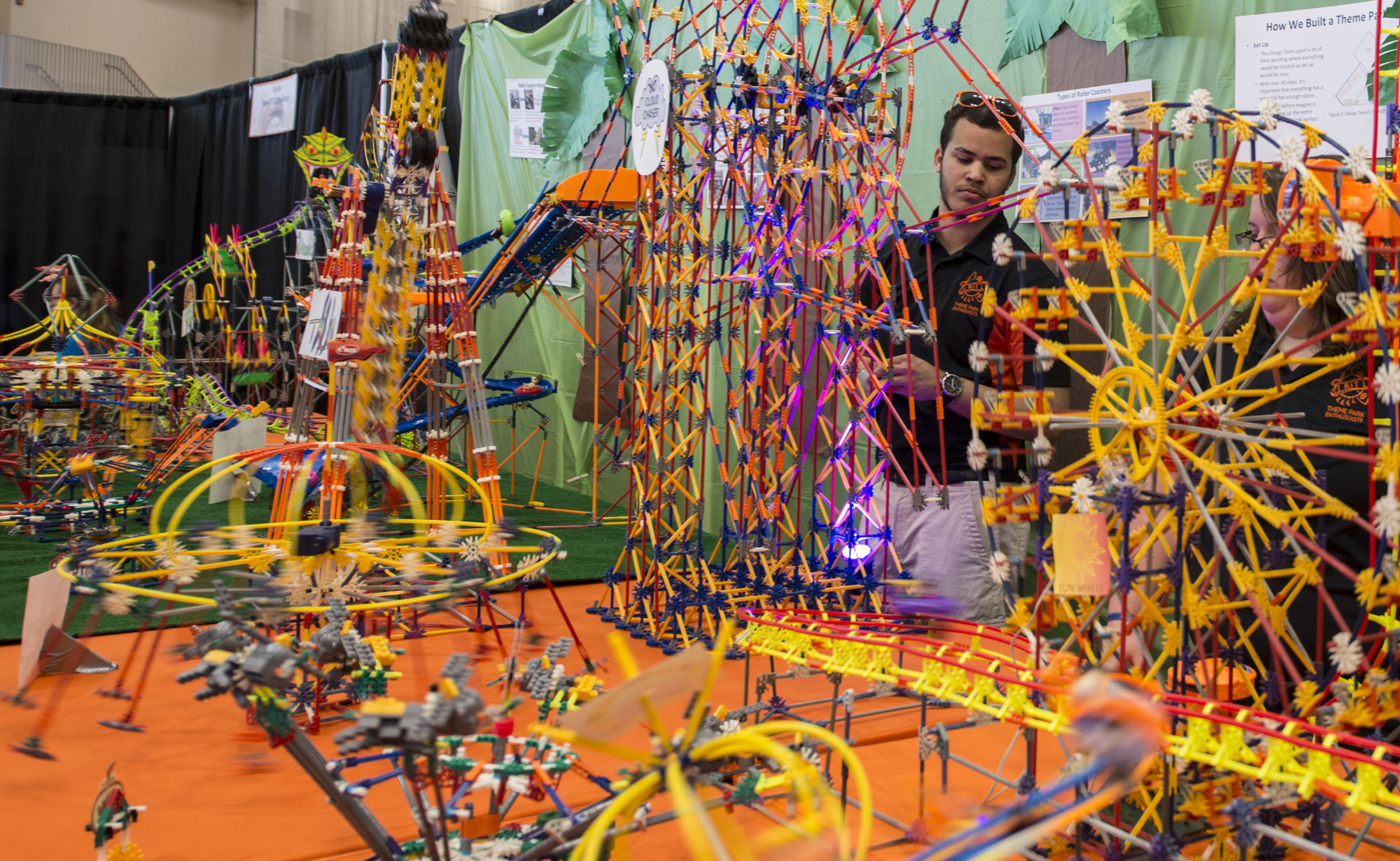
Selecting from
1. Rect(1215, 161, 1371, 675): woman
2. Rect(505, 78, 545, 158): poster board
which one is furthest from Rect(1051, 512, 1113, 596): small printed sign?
Rect(505, 78, 545, 158): poster board

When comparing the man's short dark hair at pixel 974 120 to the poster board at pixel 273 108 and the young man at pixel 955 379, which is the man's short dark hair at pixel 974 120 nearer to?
the young man at pixel 955 379

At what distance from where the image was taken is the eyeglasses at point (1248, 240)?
2141 mm

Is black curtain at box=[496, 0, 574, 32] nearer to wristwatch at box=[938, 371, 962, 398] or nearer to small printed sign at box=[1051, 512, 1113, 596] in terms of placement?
wristwatch at box=[938, 371, 962, 398]

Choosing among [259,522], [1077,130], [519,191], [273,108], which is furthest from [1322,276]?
[273,108]

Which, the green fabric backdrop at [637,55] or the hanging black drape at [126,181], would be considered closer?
the green fabric backdrop at [637,55]

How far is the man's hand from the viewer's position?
307cm

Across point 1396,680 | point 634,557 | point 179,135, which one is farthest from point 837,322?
point 179,135

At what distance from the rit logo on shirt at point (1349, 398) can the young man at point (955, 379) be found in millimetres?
828

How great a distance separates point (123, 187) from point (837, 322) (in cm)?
959

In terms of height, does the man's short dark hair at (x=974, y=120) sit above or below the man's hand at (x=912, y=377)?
above

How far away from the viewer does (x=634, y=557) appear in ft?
14.3

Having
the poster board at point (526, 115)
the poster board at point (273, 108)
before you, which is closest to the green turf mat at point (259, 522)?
the poster board at point (526, 115)

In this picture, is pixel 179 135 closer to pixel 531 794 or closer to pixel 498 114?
pixel 498 114

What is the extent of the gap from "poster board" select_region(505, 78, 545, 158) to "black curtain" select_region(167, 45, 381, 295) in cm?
186
